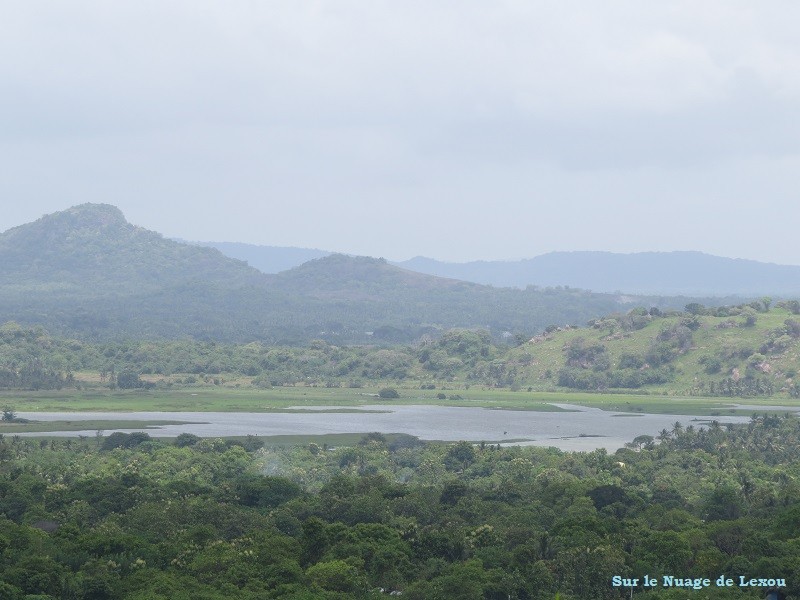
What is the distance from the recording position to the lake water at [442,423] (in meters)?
97.2

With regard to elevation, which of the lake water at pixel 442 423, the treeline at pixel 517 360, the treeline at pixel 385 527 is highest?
the treeline at pixel 517 360

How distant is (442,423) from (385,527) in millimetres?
57433

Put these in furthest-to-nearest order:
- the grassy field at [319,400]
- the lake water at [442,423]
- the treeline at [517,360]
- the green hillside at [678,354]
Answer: the treeline at [517,360] → the green hillside at [678,354] → the grassy field at [319,400] → the lake water at [442,423]

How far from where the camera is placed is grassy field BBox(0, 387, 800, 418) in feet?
390

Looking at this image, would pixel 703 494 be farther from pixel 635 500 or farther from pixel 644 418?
pixel 644 418

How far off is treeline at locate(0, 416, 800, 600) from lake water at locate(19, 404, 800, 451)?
55.8 feet

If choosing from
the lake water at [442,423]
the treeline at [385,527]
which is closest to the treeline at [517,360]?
the lake water at [442,423]

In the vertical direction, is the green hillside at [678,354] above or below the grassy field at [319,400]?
above

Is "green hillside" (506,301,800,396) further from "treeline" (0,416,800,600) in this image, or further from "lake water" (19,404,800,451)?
"treeline" (0,416,800,600)

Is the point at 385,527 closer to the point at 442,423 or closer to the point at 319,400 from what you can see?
the point at 442,423

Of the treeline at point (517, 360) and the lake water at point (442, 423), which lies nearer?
the lake water at point (442, 423)

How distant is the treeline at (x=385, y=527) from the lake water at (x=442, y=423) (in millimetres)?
17009

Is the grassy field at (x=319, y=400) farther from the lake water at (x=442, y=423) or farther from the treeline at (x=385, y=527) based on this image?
the treeline at (x=385, y=527)

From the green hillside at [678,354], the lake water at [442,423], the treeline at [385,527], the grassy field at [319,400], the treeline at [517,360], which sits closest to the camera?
the treeline at [385,527]
